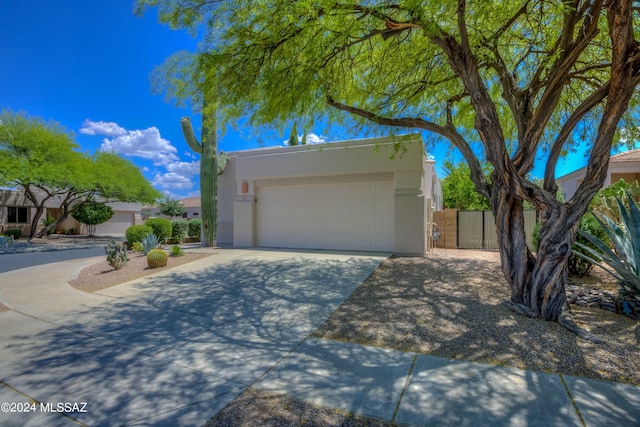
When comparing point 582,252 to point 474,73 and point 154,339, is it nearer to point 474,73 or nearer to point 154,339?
point 474,73

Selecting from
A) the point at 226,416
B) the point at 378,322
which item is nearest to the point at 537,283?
the point at 378,322

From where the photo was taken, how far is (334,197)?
12.2m

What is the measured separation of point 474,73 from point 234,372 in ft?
19.1

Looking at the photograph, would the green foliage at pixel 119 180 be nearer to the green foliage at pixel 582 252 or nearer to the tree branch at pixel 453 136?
the tree branch at pixel 453 136

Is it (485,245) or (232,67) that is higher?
(232,67)

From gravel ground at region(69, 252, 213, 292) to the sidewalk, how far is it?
1463 millimetres

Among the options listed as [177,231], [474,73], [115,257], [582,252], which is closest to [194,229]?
[177,231]

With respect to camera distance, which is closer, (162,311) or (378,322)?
(378,322)

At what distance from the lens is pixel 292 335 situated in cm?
467

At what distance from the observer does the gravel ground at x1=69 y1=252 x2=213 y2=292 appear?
26.2ft

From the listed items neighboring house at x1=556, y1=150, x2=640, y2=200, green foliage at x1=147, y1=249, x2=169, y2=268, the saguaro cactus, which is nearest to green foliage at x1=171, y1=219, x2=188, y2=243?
the saguaro cactus

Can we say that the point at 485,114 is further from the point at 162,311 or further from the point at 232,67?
the point at 162,311

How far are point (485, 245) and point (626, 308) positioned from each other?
8861 mm

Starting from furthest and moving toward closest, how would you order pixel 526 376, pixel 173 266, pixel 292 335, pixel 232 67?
pixel 173 266 → pixel 232 67 → pixel 292 335 → pixel 526 376
